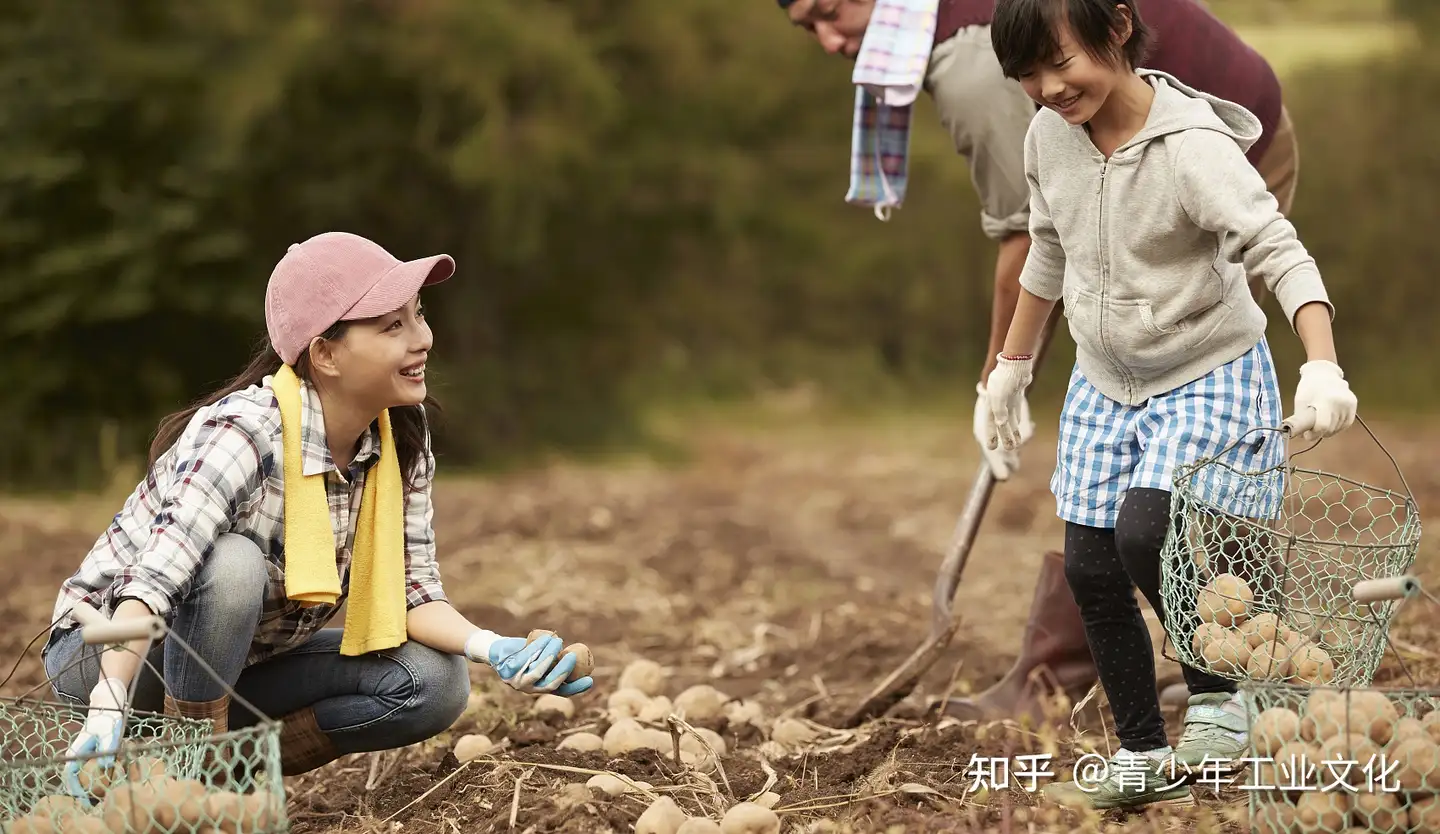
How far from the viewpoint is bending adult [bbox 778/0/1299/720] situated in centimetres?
280

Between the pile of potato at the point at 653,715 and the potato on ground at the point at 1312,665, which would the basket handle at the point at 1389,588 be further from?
the pile of potato at the point at 653,715

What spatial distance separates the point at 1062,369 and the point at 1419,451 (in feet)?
8.18

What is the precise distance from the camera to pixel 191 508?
2135 mm

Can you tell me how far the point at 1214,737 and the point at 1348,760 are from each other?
0.56 meters

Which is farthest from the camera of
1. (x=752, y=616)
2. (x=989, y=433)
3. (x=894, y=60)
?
(x=752, y=616)

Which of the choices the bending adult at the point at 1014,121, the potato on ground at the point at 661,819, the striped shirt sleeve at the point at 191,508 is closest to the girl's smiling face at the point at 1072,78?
the bending adult at the point at 1014,121

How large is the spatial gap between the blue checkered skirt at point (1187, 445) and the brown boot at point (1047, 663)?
0.71m

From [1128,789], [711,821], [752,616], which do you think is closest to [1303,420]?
[1128,789]

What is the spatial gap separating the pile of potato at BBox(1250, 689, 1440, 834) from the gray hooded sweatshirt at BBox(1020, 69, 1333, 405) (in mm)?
602

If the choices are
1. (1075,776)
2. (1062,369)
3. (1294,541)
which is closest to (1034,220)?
(1294,541)

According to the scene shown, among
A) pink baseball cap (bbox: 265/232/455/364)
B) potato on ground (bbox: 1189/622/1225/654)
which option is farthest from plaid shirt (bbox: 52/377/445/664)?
potato on ground (bbox: 1189/622/1225/654)

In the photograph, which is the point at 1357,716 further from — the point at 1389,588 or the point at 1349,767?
the point at 1389,588

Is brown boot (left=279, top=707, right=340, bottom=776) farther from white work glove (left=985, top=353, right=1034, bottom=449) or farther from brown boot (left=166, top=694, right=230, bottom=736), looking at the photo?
white work glove (left=985, top=353, right=1034, bottom=449)

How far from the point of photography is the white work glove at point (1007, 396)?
8.46ft
